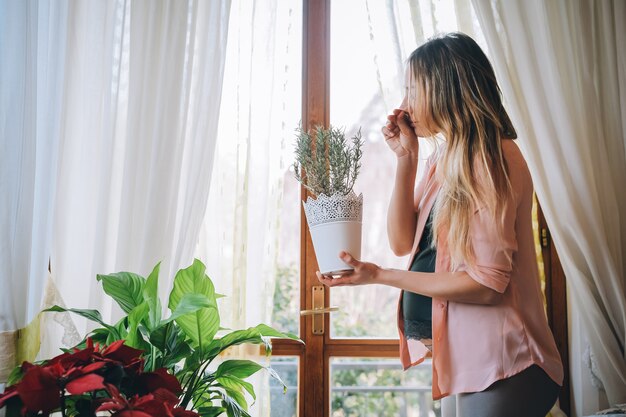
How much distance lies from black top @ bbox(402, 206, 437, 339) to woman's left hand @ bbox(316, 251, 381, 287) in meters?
0.09

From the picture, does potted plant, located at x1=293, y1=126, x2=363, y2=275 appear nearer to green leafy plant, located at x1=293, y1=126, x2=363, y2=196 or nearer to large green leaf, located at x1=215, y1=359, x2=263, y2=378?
green leafy plant, located at x1=293, y1=126, x2=363, y2=196

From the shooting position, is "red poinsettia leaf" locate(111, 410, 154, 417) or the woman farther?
the woman

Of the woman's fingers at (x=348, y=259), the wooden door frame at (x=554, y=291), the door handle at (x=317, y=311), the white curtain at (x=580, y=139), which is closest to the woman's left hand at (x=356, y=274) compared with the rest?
the woman's fingers at (x=348, y=259)

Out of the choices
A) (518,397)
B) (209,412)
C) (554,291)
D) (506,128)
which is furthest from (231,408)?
(554,291)

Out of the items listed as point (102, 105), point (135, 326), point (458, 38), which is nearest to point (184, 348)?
point (135, 326)

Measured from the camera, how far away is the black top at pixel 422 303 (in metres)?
1.37

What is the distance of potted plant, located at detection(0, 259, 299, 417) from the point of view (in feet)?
2.77

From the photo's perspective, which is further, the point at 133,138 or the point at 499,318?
the point at 133,138

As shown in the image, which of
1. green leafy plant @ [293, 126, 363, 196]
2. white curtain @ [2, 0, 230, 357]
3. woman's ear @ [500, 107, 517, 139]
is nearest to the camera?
woman's ear @ [500, 107, 517, 139]

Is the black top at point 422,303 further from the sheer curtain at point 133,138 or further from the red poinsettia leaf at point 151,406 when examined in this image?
the sheer curtain at point 133,138

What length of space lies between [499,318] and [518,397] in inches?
6.0

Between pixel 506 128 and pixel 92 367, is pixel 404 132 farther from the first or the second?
pixel 92 367

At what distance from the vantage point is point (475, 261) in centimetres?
122

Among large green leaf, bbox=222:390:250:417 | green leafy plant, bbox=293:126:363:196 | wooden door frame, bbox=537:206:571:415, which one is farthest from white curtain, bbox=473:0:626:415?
large green leaf, bbox=222:390:250:417
